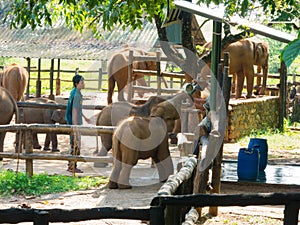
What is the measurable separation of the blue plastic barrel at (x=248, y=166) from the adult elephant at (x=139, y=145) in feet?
5.72

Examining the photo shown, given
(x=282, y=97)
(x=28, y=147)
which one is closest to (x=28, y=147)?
(x=28, y=147)

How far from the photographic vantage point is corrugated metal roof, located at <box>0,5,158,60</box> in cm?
2372

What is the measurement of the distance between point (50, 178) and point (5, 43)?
46.3 ft

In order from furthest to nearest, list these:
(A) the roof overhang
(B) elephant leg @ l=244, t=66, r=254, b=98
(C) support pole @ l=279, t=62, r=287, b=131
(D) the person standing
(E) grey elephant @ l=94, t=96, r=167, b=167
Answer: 1. (C) support pole @ l=279, t=62, r=287, b=131
2. (B) elephant leg @ l=244, t=66, r=254, b=98
3. (E) grey elephant @ l=94, t=96, r=167, b=167
4. (D) the person standing
5. (A) the roof overhang

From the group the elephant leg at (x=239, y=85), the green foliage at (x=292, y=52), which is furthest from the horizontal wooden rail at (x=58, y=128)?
the green foliage at (x=292, y=52)

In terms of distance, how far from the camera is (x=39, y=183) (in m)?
11.5

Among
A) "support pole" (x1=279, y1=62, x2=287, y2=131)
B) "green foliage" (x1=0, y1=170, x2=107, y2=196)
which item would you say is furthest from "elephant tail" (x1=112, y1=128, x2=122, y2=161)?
"support pole" (x1=279, y1=62, x2=287, y2=131)

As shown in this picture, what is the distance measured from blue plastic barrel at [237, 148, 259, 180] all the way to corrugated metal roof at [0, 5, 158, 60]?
13.1 m

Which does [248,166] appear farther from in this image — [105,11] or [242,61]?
[242,61]

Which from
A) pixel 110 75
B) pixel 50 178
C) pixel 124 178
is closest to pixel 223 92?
pixel 124 178

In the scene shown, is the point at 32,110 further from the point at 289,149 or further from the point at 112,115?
the point at 289,149

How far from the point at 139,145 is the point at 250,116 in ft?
25.2

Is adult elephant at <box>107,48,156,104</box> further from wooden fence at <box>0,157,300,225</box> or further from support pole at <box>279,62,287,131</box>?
wooden fence at <box>0,157,300,225</box>

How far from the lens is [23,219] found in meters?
4.80
